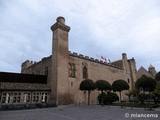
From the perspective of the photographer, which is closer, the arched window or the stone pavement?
the stone pavement

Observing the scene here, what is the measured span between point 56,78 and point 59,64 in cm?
230

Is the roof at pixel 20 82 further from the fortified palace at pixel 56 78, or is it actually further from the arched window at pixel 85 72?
the arched window at pixel 85 72

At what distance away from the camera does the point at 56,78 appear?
22.5 meters

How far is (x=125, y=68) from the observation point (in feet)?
127

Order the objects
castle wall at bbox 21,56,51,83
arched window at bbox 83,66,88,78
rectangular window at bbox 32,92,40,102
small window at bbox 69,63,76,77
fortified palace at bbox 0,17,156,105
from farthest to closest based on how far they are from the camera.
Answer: arched window at bbox 83,66,88,78 → castle wall at bbox 21,56,51,83 → small window at bbox 69,63,76,77 → rectangular window at bbox 32,92,40,102 → fortified palace at bbox 0,17,156,105

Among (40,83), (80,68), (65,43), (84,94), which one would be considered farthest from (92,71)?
(40,83)

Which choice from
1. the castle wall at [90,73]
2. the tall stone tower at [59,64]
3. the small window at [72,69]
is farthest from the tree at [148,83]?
the small window at [72,69]

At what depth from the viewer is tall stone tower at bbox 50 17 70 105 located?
22.2 meters

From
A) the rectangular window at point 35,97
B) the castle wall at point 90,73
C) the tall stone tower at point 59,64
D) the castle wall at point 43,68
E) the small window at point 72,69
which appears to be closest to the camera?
the rectangular window at point 35,97

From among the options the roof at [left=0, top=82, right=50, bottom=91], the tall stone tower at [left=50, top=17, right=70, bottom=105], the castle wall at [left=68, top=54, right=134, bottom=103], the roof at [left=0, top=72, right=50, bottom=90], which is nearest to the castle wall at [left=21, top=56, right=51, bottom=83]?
the tall stone tower at [left=50, top=17, right=70, bottom=105]

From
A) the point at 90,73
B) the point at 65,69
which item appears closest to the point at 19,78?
the point at 65,69

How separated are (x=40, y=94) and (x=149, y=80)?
1550 cm

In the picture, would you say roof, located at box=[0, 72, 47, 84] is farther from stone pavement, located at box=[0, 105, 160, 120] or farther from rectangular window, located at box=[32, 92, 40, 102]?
stone pavement, located at box=[0, 105, 160, 120]

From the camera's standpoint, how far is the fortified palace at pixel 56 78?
810 inches
